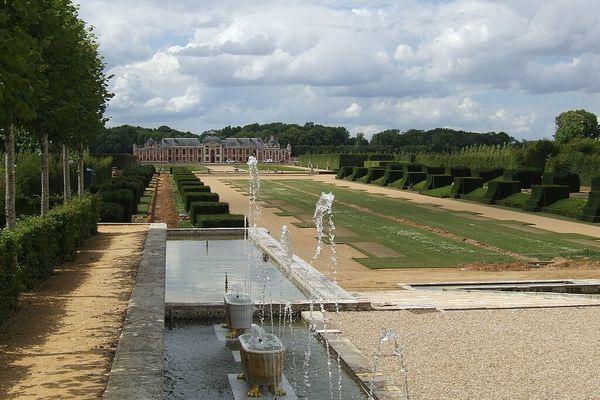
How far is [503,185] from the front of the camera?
113ft

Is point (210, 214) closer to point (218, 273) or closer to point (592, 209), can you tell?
point (218, 273)

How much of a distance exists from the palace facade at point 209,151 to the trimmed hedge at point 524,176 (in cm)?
10995

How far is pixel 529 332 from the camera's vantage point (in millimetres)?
9391

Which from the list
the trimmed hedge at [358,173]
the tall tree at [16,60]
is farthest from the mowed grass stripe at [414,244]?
the trimmed hedge at [358,173]

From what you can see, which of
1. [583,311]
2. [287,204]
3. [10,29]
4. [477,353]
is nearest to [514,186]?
[287,204]

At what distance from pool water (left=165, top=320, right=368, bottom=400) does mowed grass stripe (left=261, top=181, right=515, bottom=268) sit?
6.30 m

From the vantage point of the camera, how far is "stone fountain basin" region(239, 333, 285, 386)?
23.1 ft

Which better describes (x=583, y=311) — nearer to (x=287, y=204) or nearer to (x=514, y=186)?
(x=287, y=204)

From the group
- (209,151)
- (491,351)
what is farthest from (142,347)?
(209,151)

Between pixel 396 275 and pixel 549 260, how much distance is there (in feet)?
14.1

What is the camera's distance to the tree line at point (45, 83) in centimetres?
645

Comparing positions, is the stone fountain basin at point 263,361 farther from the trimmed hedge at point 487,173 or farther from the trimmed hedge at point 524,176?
the trimmed hedge at point 487,173

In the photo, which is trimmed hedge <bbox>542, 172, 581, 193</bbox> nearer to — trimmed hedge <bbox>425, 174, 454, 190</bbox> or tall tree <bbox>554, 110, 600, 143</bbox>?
trimmed hedge <bbox>425, 174, 454, 190</bbox>

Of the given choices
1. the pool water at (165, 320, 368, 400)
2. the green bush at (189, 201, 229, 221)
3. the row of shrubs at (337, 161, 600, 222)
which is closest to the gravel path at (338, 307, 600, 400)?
the pool water at (165, 320, 368, 400)
